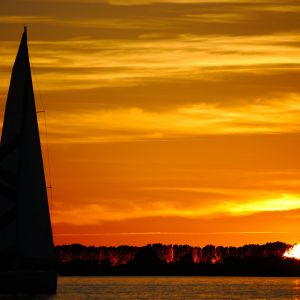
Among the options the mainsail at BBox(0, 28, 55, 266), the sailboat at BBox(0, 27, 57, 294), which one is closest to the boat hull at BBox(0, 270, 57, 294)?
the sailboat at BBox(0, 27, 57, 294)

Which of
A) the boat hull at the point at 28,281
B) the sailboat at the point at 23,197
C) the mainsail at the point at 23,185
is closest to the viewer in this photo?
the boat hull at the point at 28,281

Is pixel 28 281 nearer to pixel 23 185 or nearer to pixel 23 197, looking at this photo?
pixel 23 197

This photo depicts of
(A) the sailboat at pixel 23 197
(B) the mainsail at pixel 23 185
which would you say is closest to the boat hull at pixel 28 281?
(A) the sailboat at pixel 23 197

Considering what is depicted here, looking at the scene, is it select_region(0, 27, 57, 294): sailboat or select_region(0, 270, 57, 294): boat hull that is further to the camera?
select_region(0, 27, 57, 294): sailboat

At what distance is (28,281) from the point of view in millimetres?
86500

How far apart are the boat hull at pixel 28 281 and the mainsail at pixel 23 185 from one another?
1289mm

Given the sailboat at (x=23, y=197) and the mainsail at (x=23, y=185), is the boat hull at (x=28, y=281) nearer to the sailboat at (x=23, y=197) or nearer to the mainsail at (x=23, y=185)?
the sailboat at (x=23, y=197)

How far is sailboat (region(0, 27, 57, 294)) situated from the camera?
86.6m

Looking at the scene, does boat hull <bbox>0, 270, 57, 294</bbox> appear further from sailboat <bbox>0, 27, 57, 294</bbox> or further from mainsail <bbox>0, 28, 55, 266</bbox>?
mainsail <bbox>0, 28, 55, 266</bbox>

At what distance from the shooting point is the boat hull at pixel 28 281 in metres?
85.2

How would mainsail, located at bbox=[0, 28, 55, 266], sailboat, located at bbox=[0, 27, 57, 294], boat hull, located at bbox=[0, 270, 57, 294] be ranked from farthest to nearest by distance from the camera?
mainsail, located at bbox=[0, 28, 55, 266], sailboat, located at bbox=[0, 27, 57, 294], boat hull, located at bbox=[0, 270, 57, 294]

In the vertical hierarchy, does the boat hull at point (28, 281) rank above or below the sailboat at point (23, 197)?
below

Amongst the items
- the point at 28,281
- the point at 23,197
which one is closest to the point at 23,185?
the point at 23,197

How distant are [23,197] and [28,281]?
672 cm
